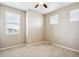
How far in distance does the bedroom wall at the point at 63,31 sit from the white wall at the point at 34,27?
7.1 inches

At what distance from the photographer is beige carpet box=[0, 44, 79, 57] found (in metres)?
1.91

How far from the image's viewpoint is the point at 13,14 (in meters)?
1.91

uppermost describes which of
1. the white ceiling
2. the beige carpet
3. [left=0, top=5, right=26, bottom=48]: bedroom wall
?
the white ceiling

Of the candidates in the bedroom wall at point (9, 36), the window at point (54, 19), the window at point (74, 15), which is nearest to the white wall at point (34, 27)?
the bedroom wall at point (9, 36)

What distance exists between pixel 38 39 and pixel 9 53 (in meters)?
0.93

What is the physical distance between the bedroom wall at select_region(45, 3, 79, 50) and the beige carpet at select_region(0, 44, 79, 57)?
0.21 m

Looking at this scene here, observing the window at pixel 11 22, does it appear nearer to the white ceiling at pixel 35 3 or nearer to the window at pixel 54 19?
the white ceiling at pixel 35 3

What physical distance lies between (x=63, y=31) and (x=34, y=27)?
0.92 meters

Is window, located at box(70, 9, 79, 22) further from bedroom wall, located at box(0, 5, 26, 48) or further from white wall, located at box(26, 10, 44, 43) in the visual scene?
bedroom wall, located at box(0, 5, 26, 48)

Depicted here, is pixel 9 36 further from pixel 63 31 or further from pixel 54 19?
pixel 63 31

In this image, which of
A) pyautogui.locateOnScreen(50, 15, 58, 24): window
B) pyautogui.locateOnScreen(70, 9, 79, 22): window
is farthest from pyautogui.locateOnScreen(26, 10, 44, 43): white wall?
pyautogui.locateOnScreen(70, 9, 79, 22): window

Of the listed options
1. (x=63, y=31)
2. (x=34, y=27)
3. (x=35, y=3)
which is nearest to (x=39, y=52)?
(x=34, y=27)

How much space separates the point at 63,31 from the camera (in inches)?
82.9

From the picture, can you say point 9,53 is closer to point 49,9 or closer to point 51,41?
point 51,41
